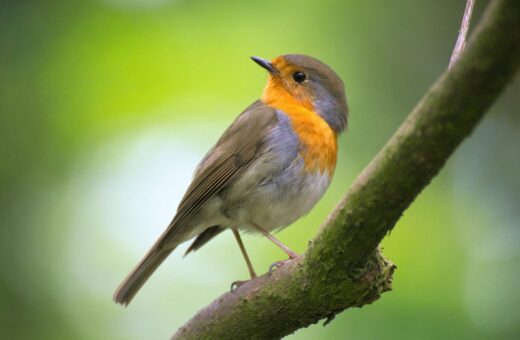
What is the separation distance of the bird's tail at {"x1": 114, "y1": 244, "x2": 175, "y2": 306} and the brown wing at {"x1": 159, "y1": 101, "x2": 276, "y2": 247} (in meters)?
0.09

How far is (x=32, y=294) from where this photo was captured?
4.98 metres

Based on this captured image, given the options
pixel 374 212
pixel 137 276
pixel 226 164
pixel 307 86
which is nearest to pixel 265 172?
pixel 226 164

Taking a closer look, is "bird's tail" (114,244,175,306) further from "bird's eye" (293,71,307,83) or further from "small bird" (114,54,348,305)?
"bird's eye" (293,71,307,83)

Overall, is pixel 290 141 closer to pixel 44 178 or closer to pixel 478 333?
pixel 478 333

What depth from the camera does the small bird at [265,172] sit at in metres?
4.11

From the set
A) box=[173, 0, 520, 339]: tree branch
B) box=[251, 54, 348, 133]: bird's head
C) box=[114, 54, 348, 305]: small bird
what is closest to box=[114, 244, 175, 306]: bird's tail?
box=[114, 54, 348, 305]: small bird

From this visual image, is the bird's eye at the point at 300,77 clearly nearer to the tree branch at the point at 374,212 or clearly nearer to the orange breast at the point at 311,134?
the orange breast at the point at 311,134

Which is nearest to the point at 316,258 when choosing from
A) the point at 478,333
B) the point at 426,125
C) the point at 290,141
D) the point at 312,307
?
the point at 312,307

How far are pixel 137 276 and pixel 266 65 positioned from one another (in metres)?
1.52

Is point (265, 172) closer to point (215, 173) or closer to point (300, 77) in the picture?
point (215, 173)

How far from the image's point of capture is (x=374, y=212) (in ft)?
7.82

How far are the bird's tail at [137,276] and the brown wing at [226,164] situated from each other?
92 millimetres

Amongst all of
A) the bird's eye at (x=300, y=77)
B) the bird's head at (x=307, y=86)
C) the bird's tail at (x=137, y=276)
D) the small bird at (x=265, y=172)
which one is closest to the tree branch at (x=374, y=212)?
the small bird at (x=265, y=172)

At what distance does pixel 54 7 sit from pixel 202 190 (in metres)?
1.73
